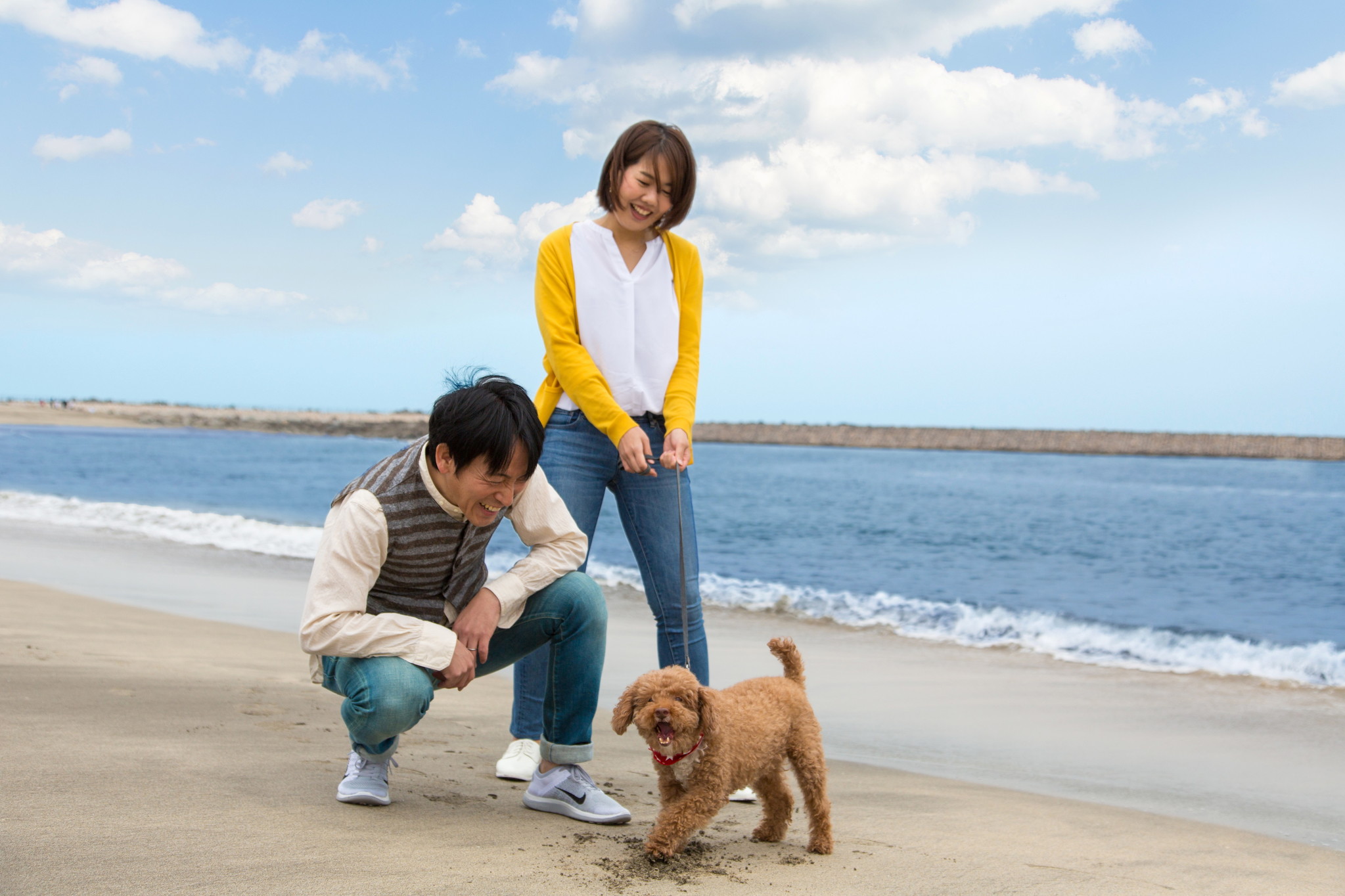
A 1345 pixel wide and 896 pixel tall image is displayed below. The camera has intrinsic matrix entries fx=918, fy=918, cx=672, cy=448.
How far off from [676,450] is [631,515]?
33 cm

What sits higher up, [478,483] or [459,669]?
[478,483]

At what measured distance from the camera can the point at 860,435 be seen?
80812 mm

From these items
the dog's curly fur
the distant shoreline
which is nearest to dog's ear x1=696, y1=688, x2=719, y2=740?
the dog's curly fur

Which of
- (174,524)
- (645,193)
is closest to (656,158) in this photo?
(645,193)

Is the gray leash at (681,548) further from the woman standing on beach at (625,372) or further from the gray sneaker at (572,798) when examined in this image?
the gray sneaker at (572,798)

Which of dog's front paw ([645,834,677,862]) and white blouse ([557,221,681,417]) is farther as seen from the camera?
white blouse ([557,221,681,417])

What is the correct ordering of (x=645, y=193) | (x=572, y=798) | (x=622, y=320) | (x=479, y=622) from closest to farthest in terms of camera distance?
1. (x=479, y=622)
2. (x=572, y=798)
3. (x=645, y=193)
4. (x=622, y=320)

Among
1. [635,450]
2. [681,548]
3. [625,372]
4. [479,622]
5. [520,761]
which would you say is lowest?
[520,761]

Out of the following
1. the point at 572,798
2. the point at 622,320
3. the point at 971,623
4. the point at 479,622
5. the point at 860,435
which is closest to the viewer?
the point at 479,622

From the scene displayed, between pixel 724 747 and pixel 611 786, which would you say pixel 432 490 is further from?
pixel 611 786

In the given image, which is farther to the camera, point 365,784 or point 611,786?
point 611,786

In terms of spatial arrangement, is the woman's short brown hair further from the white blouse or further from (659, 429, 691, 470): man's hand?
(659, 429, 691, 470): man's hand

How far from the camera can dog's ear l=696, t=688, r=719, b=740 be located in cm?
213

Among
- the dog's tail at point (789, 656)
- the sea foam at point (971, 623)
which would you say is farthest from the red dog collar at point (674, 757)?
the sea foam at point (971, 623)
